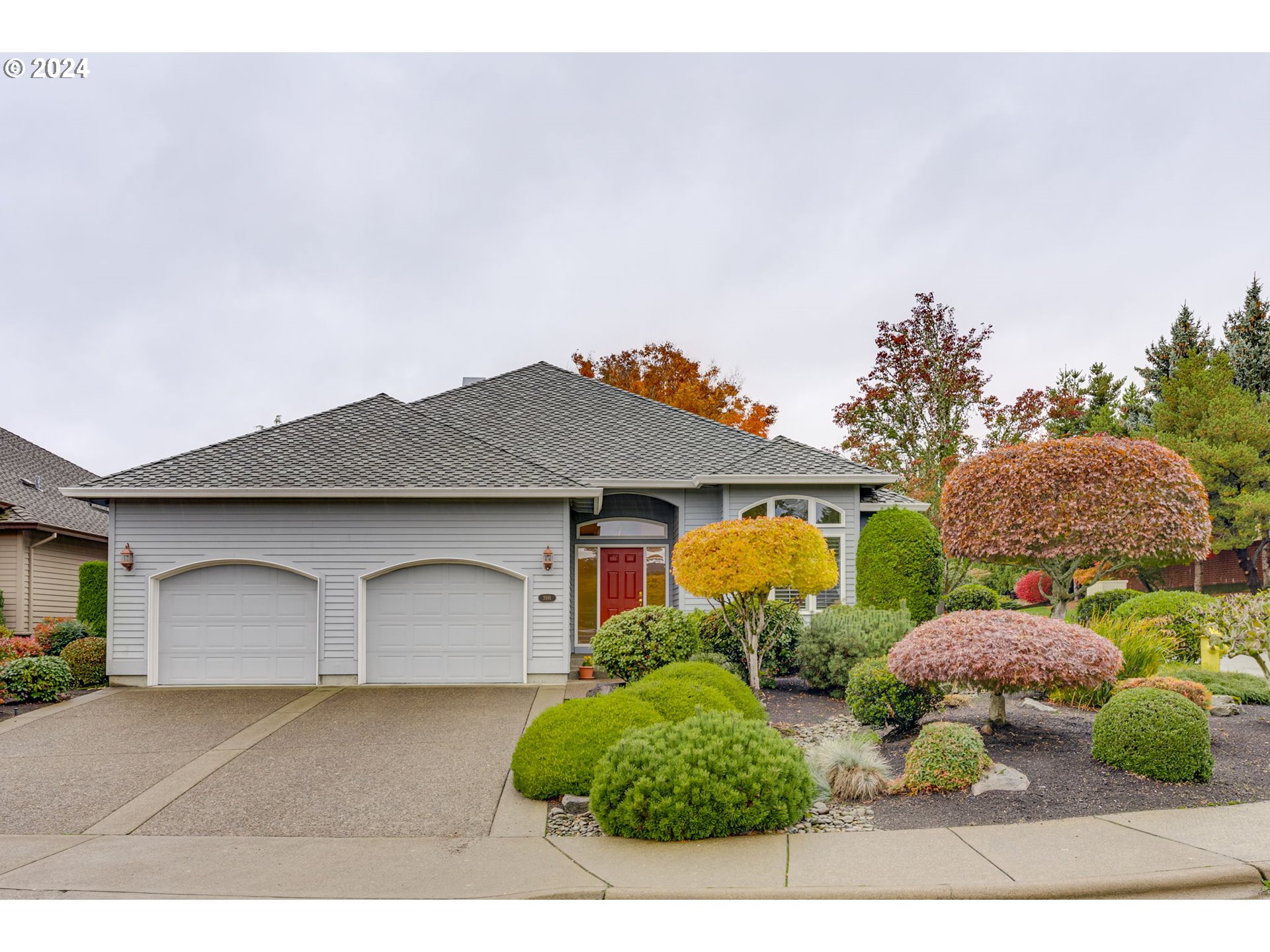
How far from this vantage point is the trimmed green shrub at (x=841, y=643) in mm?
11016

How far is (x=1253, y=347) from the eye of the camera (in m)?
29.4

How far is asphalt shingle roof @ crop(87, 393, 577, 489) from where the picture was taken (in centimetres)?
1321

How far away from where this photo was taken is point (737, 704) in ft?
27.1

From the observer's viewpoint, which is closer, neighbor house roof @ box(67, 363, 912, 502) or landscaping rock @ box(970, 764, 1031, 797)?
landscaping rock @ box(970, 764, 1031, 797)

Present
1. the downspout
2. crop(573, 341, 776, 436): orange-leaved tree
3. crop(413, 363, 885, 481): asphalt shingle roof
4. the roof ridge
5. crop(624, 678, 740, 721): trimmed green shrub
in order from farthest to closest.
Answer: crop(573, 341, 776, 436): orange-leaved tree → the downspout → crop(413, 363, 885, 481): asphalt shingle roof → the roof ridge → crop(624, 678, 740, 721): trimmed green shrub

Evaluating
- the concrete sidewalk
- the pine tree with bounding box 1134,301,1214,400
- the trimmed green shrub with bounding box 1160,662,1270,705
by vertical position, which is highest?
the pine tree with bounding box 1134,301,1214,400

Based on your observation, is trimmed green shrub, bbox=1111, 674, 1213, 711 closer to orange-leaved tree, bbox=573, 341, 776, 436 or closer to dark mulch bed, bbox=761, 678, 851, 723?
dark mulch bed, bbox=761, 678, 851, 723

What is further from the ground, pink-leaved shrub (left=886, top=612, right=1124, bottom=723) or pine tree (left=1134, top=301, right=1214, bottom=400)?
pine tree (left=1134, top=301, right=1214, bottom=400)

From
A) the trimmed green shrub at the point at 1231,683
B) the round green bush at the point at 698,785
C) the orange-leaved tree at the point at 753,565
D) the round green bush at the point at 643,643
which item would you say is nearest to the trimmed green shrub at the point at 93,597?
the round green bush at the point at 643,643

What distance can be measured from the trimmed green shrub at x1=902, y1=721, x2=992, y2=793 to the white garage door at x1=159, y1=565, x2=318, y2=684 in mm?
9787

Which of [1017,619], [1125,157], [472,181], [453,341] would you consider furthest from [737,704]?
[453,341]

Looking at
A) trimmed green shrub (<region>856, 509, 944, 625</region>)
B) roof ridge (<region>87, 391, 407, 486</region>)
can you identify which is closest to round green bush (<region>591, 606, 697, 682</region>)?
trimmed green shrub (<region>856, 509, 944, 625</region>)

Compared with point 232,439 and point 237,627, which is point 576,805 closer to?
point 237,627

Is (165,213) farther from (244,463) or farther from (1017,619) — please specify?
(1017,619)
